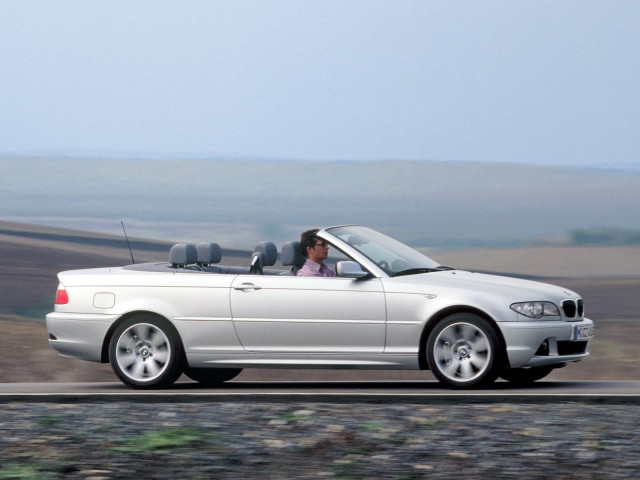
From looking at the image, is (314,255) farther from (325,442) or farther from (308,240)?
(325,442)

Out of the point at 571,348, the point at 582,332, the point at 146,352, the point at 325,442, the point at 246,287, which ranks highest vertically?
the point at 246,287

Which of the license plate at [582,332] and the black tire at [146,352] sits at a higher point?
the license plate at [582,332]

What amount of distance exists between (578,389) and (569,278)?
94.5 ft

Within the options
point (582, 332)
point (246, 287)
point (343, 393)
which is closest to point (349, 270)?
point (246, 287)

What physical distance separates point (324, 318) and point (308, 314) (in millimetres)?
149

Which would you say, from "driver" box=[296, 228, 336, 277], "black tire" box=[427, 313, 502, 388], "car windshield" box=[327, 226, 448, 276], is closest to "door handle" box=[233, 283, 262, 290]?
"driver" box=[296, 228, 336, 277]

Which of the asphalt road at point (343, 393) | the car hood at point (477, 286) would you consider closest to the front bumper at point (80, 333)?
the asphalt road at point (343, 393)

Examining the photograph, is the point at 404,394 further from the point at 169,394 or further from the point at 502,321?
the point at 169,394

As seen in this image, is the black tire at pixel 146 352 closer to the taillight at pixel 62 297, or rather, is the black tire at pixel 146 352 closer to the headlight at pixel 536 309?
the taillight at pixel 62 297

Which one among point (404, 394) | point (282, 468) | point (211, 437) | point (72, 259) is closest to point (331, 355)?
point (404, 394)

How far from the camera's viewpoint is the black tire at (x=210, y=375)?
Result: 13789 mm

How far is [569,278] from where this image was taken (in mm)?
40750

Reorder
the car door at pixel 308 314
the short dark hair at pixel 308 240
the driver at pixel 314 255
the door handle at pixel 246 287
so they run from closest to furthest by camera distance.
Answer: the car door at pixel 308 314
the door handle at pixel 246 287
the driver at pixel 314 255
the short dark hair at pixel 308 240

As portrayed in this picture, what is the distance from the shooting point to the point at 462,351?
39.5 ft
